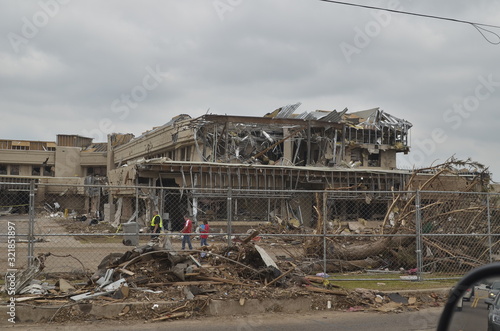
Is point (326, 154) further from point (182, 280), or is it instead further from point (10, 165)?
point (10, 165)

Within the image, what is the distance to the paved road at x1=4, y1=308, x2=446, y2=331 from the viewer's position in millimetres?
8759

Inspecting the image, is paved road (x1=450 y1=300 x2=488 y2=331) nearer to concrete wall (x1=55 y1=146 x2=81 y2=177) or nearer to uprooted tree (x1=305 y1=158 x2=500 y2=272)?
uprooted tree (x1=305 y1=158 x2=500 y2=272)

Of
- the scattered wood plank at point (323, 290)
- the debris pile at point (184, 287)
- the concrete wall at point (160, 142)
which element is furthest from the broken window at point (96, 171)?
the scattered wood plank at point (323, 290)

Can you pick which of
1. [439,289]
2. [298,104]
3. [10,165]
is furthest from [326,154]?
[10,165]

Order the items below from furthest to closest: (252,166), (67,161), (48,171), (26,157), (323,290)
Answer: (48,171) < (26,157) < (67,161) < (252,166) < (323,290)

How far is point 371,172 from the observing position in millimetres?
30672

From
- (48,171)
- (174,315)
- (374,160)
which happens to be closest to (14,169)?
(48,171)

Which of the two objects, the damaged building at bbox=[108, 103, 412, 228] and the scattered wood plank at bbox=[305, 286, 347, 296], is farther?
the damaged building at bbox=[108, 103, 412, 228]

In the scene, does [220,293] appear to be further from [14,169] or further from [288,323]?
[14,169]

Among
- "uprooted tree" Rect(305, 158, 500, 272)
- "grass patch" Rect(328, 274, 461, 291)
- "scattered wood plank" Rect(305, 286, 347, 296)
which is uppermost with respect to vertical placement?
"uprooted tree" Rect(305, 158, 500, 272)

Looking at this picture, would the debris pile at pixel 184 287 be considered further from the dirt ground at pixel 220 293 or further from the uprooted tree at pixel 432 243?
the uprooted tree at pixel 432 243

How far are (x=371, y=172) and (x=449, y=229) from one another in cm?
1603

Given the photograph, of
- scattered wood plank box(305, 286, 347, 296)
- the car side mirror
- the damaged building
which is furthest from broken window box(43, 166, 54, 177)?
the car side mirror

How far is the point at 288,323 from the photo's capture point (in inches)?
365
